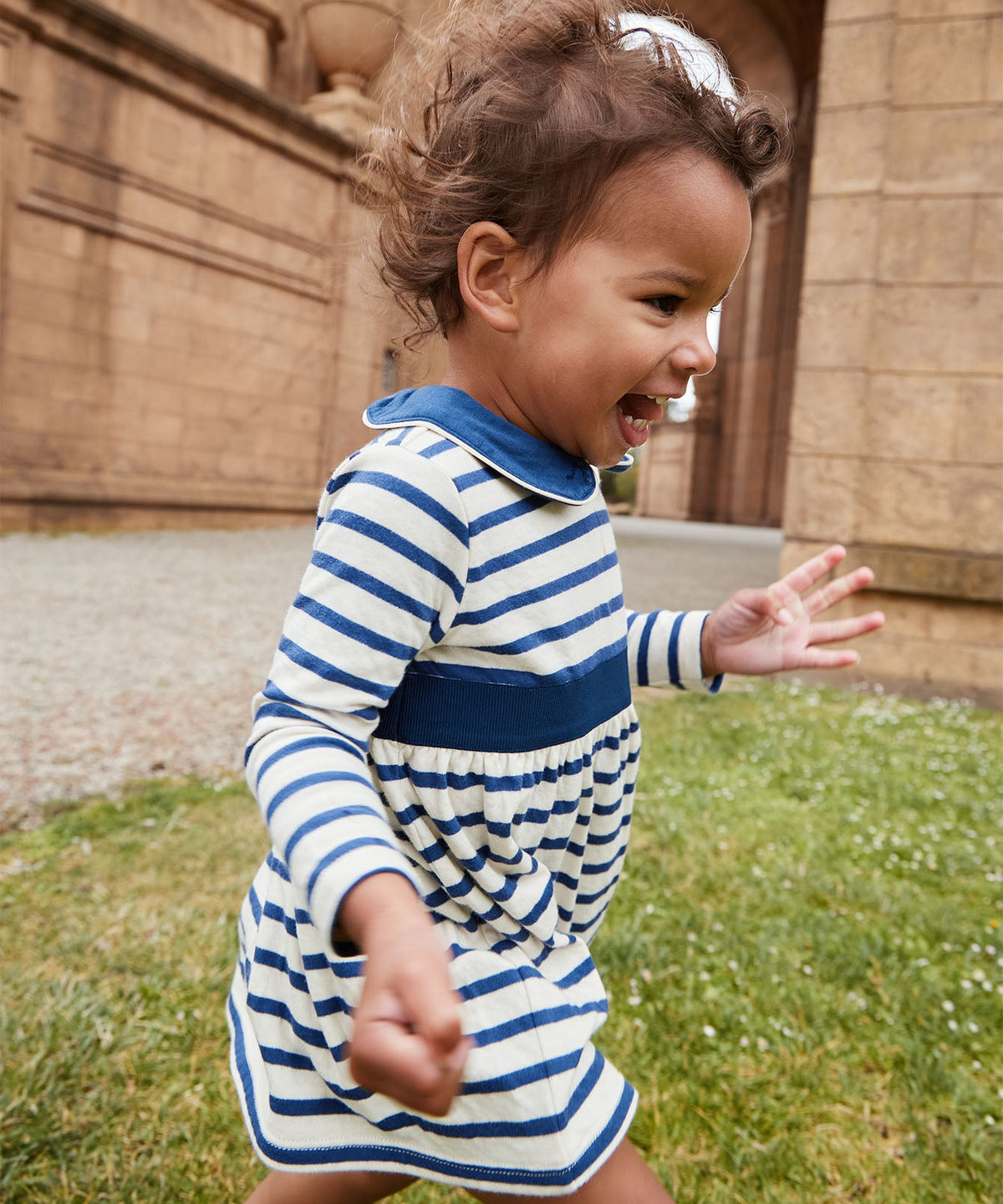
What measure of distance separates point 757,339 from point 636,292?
22.0 metres

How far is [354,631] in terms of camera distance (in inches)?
39.8

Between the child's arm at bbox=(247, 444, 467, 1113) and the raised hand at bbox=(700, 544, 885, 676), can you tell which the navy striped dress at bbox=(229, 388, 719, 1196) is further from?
the raised hand at bbox=(700, 544, 885, 676)

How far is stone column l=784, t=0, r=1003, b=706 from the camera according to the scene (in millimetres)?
5422

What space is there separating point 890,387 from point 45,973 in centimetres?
513

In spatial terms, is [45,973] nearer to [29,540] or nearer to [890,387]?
[890,387]

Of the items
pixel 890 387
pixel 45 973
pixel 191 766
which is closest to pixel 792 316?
pixel 890 387

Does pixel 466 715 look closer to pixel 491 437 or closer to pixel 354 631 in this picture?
pixel 354 631

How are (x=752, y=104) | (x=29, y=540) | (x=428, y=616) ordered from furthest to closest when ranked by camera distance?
1. (x=29, y=540)
2. (x=752, y=104)
3. (x=428, y=616)

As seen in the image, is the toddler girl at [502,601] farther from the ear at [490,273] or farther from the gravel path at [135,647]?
the gravel path at [135,647]

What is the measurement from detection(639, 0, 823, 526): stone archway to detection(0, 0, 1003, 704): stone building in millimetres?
478

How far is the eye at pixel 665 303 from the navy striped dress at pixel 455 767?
8.3 inches

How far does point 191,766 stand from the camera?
12.2ft

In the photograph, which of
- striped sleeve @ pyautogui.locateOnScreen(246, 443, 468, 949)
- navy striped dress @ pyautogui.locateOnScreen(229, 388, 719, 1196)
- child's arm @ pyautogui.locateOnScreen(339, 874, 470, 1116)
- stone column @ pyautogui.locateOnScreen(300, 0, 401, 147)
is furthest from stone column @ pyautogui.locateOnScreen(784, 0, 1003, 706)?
stone column @ pyautogui.locateOnScreen(300, 0, 401, 147)

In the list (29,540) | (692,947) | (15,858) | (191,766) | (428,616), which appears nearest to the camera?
(428,616)
